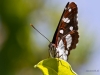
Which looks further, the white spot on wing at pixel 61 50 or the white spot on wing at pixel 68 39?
the white spot on wing at pixel 68 39

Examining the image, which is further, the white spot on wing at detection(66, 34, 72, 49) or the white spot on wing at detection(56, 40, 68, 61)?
the white spot on wing at detection(66, 34, 72, 49)

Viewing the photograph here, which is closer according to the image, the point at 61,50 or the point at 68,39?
the point at 61,50

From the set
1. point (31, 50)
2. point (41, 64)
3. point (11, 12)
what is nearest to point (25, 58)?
point (31, 50)

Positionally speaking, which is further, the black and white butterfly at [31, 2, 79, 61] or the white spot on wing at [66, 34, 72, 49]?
the white spot on wing at [66, 34, 72, 49]

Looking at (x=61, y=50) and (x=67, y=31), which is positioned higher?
(x=67, y=31)

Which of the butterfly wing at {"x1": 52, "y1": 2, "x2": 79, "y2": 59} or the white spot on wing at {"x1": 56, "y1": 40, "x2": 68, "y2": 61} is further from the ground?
the butterfly wing at {"x1": 52, "y1": 2, "x2": 79, "y2": 59}

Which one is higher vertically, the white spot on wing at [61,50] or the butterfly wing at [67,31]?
the butterfly wing at [67,31]

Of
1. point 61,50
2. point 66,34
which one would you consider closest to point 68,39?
point 66,34

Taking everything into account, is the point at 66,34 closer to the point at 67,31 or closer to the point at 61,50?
the point at 67,31
